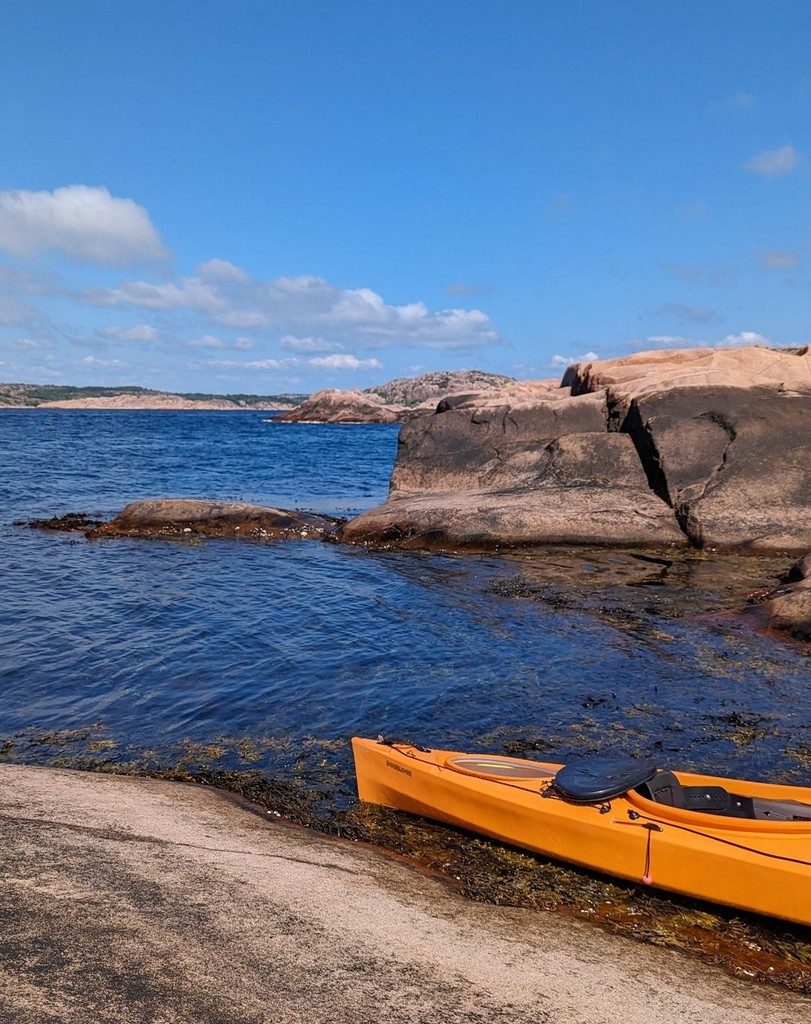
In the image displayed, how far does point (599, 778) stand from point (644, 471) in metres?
12.9

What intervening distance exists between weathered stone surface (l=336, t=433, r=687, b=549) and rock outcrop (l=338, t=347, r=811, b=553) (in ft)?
0.09

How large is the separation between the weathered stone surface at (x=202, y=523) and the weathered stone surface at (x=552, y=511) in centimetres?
139

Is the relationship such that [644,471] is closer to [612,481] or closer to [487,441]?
[612,481]

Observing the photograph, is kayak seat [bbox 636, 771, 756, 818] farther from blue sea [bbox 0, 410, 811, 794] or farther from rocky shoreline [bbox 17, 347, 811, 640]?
rocky shoreline [bbox 17, 347, 811, 640]

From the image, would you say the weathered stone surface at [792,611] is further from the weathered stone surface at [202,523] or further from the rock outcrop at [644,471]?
the weathered stone surface at [202,523]

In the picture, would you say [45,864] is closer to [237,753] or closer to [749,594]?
[237,753]

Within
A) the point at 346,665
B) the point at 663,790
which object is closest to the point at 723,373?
the point at 346,665

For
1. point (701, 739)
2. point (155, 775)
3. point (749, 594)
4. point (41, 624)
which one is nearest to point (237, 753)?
point (155, 775)

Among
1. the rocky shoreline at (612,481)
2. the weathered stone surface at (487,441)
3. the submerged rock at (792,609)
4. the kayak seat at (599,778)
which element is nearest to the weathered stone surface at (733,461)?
the rocky shoreline at (612,481)

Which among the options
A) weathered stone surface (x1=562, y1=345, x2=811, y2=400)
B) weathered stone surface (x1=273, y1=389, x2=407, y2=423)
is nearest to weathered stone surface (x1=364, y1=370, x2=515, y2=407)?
weathered stone surface (x1=273, y1=389, x2=407, y2=423)

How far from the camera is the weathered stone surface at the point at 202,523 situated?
18.6 m

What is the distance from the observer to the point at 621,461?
18062 millimetres

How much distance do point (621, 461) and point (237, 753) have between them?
41.5 ft

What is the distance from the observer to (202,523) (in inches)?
741
